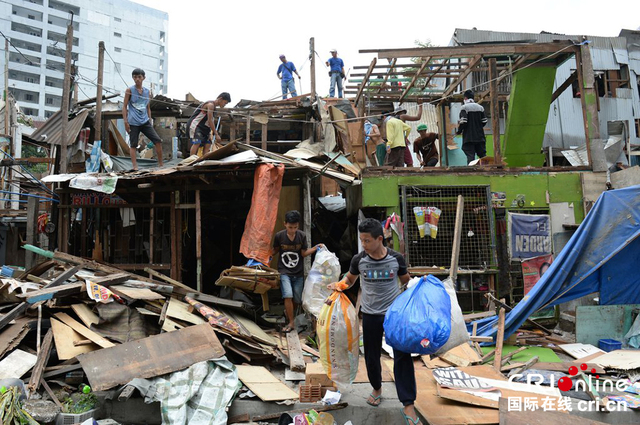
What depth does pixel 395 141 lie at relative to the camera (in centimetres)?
1027

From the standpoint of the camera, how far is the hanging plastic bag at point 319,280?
7.29m

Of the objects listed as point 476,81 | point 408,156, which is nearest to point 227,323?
point 408,156

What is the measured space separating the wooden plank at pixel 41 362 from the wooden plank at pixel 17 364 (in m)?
0.07

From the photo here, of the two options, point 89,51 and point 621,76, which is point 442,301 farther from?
point 89,51

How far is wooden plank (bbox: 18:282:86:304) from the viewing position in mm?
5789

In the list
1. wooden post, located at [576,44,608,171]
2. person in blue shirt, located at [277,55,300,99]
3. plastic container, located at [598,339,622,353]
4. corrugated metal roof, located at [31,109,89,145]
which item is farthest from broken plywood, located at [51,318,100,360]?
person in blue shirt, located at [277,55,300,99]

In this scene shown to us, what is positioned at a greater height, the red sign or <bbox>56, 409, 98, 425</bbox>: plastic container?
the red sign

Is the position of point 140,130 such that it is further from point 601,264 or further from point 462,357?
point 601,264

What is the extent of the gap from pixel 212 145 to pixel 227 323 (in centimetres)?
470

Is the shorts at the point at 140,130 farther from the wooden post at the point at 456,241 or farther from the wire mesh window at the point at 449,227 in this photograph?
the wooden post at the point at 456,241

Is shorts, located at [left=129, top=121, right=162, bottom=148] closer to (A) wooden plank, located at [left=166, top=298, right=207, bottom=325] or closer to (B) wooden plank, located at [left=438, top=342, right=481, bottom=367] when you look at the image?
(A) wooden plank, located at [left=166, top=298, right=207, bottom=325]

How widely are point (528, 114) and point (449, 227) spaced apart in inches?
148

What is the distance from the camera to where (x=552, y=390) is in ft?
16.5

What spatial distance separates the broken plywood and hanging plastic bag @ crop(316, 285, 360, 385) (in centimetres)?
309
